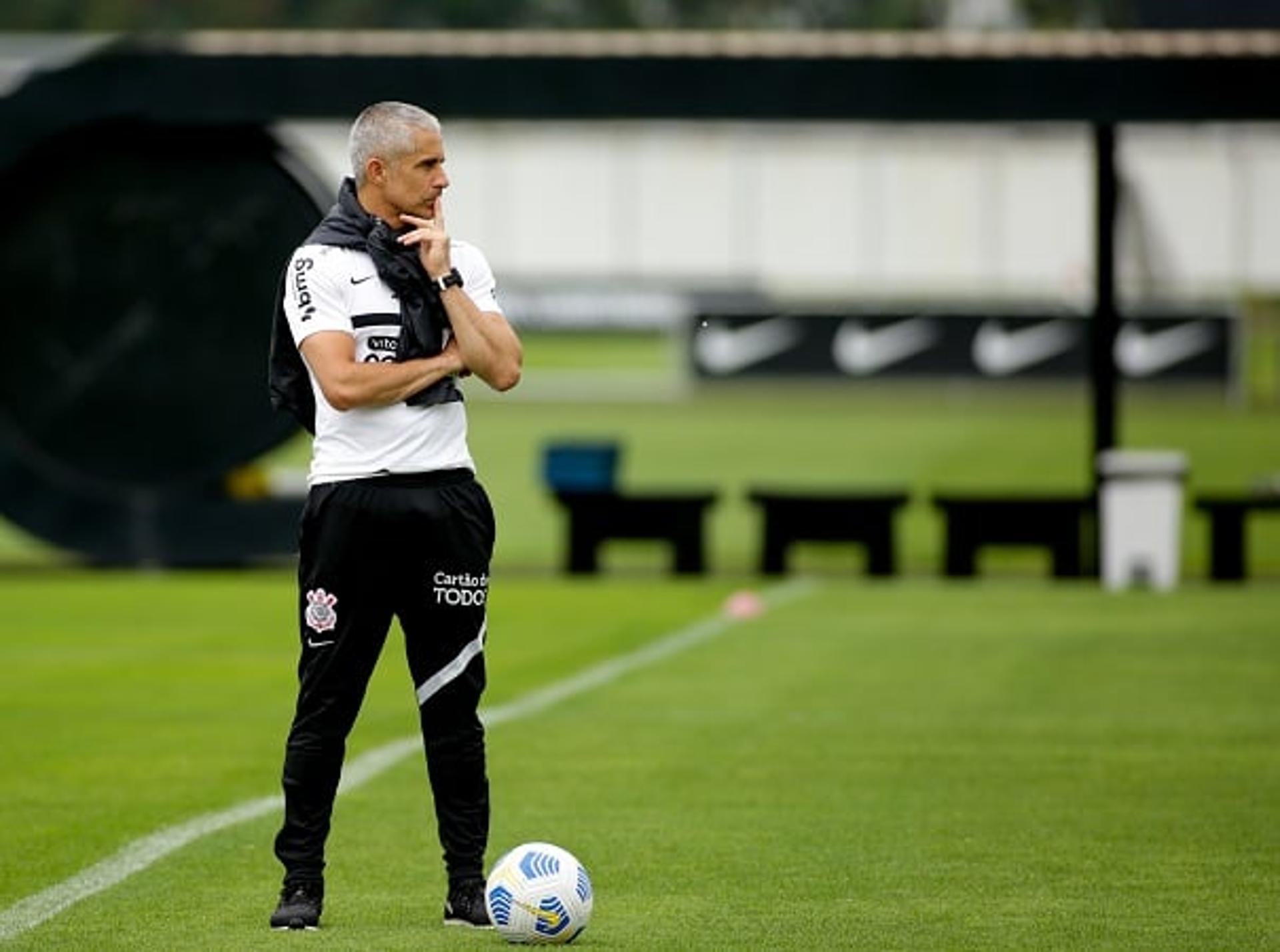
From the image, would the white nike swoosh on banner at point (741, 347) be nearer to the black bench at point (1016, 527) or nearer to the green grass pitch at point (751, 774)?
the black bench at point (1016, 527)

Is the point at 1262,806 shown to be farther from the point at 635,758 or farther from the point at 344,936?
the point at 344,936

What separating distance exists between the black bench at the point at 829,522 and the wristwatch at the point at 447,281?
13.6m

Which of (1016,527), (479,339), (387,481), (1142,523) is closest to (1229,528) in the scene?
(1142,523)

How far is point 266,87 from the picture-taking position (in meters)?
22.5

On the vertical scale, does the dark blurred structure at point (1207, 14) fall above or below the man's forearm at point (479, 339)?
above

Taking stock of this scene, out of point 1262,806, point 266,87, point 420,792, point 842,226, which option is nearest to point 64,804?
point 420,792

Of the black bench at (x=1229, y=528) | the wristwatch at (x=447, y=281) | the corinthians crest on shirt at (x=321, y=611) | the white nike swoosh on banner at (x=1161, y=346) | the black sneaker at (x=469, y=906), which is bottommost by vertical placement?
the white nike swoosh on banner at (x=1161, y=346)

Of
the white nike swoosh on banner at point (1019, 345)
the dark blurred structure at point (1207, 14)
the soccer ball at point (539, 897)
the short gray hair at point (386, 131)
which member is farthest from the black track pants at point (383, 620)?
the white nike swoosh on banner at point (1019, 345)

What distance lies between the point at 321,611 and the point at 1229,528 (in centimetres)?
1395

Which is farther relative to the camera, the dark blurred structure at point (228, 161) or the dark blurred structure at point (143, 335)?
the dark blurred structure at point (143, 335)

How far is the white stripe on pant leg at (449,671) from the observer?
8.45 metres

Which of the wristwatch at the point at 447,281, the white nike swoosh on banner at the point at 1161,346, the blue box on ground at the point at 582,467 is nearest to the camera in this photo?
the wristwatch at the point at 447,281

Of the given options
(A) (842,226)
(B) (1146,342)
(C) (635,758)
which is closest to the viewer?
(C) (635,758)

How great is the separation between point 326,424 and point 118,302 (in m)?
15.3
